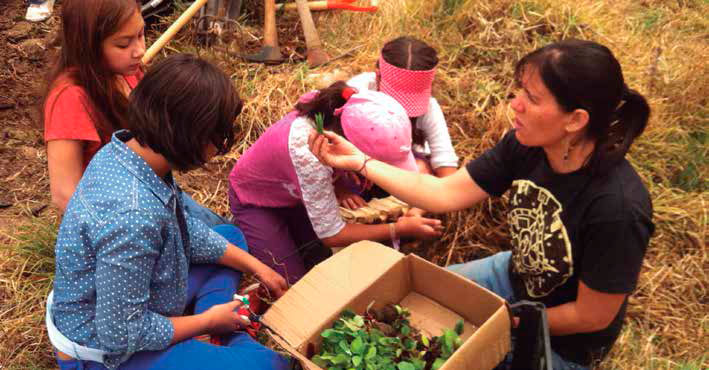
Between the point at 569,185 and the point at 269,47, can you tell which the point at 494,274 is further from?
the point at 269,47

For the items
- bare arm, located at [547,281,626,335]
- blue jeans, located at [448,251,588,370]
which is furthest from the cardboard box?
blue jeans, located at [448,251,588,370]

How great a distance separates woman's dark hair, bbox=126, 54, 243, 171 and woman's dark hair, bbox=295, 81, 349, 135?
0.53 meters

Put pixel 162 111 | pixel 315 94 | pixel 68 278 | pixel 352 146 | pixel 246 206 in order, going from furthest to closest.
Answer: pixel 246 206
pixel 315 94
pixel 352 146
pixel 68 278
pixel 162 111

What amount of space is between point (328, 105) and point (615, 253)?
1054 millimetres

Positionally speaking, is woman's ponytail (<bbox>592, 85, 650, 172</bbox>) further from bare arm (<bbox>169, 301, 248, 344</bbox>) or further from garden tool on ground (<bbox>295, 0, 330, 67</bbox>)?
garden tool on ground (<bbox>295, 0, 330, 67</bbox>)

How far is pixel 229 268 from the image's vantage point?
7.08 feet

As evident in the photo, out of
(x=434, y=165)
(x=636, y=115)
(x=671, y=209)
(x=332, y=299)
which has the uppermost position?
(x=636, y=115)

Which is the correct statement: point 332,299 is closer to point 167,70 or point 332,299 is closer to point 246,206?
point 167,70

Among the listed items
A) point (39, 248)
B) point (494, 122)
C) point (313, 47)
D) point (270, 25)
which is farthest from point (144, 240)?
point (270, 25)

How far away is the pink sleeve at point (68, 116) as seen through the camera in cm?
197

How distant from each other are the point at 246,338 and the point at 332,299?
437 mm

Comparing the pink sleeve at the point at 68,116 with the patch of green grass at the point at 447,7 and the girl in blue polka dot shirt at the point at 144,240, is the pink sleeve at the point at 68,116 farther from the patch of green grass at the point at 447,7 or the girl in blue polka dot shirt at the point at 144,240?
the patch of green grass at the point at 447,7

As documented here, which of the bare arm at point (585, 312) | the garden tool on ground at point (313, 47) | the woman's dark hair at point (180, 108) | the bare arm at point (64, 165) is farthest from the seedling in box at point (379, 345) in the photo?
the garden tool on ground at point (313, 47)

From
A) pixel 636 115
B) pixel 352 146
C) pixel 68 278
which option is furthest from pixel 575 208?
pixel 68 278
